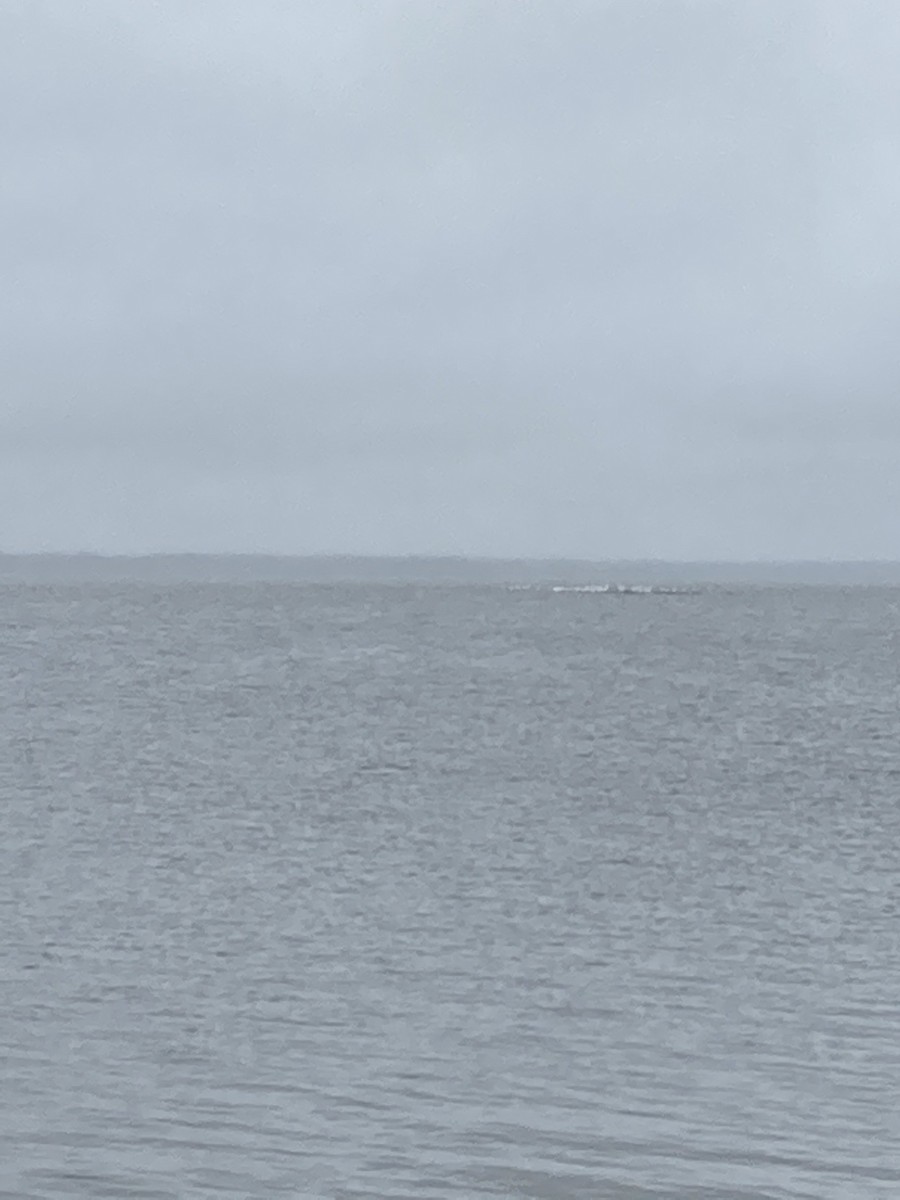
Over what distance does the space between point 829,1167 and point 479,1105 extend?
4.12m

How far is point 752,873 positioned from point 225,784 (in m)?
18.8

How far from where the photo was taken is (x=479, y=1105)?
22125 millimetres

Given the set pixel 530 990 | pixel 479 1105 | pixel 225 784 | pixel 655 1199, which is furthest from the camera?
pixel 225 784

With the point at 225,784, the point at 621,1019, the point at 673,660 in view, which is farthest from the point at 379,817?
the point at 673,660

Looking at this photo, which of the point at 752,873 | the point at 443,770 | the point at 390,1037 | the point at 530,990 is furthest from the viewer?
the point at 443,770

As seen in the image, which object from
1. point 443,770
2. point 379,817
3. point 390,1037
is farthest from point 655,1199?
point 443,770

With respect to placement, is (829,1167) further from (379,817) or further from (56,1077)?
(379,817)

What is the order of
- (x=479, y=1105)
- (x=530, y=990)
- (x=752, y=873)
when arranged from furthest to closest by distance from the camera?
(x=752, y=873) < (x=530, y=990) < (x=479, y=1105)

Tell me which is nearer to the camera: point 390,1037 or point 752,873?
point 390,1037

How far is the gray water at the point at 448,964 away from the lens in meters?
20.5

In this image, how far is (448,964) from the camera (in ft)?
96.0

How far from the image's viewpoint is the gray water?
2048cm

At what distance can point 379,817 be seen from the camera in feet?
151

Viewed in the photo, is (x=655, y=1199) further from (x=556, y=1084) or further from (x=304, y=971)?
(x=304, y=971)
